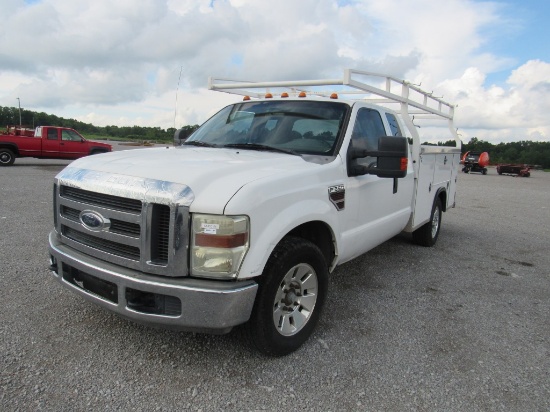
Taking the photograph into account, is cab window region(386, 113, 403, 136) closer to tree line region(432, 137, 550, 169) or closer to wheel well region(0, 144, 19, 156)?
wheel well region(0, 144, 19, 156)

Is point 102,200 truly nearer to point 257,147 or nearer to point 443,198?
point 257,147

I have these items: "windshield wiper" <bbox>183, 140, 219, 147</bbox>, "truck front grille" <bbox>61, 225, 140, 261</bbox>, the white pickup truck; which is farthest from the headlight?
"windshield wiper" <bbox>183, 140, 219, 147</bbox>

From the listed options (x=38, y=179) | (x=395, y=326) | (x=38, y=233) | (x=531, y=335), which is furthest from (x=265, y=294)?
(x=38, y=179)

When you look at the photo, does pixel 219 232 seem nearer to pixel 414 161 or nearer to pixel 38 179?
pixel 414 161

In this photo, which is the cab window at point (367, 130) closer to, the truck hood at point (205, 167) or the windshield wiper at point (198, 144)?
the truck hood at point (205, 167)

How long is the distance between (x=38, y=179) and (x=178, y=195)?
11.6 metres

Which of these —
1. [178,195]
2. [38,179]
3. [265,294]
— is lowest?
[38,179]

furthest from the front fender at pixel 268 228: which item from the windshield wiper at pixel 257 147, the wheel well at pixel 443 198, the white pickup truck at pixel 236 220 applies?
the wheel well at pixel 443 198

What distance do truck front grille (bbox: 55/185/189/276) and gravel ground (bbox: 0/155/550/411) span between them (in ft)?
2.35

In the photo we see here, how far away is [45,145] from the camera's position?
1631 cm

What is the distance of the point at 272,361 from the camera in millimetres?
2926

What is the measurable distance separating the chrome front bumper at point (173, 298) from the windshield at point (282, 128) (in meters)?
1.48

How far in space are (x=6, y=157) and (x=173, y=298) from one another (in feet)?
53.3

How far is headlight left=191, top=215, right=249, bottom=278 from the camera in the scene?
7.95 ft
